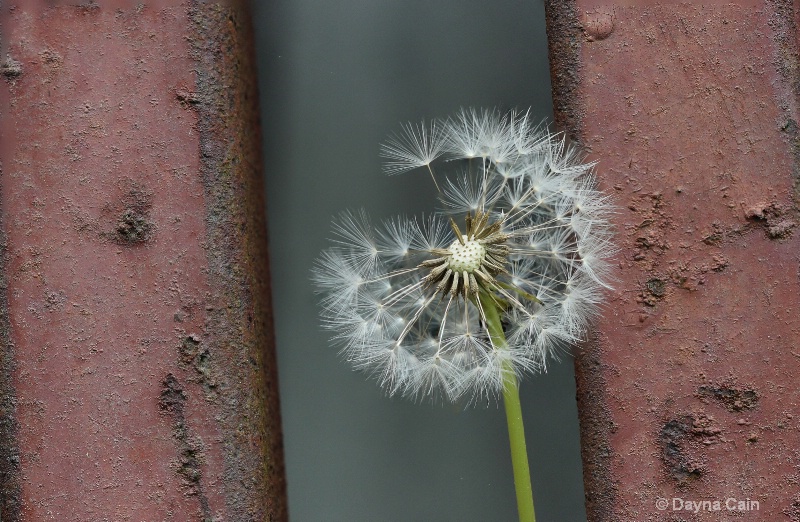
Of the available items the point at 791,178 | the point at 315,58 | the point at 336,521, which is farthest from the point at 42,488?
the point at 791,178

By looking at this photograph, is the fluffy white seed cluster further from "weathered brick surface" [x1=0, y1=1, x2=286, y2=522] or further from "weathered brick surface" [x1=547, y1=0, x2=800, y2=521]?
"weathered brick surface" [x1=0, y1=1, x2=286, y2=522]

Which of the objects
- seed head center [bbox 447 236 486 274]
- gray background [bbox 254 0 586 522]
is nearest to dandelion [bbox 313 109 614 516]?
seed head center [bbox 447 236 486 274]

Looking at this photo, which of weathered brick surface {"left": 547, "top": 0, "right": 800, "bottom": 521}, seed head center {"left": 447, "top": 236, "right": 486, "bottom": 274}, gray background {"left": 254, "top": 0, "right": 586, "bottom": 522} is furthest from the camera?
gray background {"left": 254, "top": 0, "right": 586, "bottom": 522}

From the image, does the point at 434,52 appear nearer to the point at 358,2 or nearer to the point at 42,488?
the point at 358,2

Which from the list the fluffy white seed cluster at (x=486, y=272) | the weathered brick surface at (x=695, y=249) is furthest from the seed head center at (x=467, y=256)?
the weathered brick surface at (x=695, y=249)

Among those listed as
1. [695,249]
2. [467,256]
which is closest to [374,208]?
[467,256]

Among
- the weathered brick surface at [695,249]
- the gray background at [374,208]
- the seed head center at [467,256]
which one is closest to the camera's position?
the seed head center at [467,256]

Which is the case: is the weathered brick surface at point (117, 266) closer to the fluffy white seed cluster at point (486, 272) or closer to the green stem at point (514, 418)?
the fluffy white seed cluster at point (486, 272)
